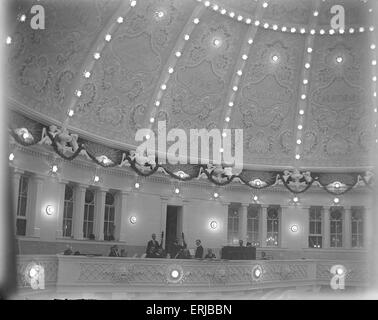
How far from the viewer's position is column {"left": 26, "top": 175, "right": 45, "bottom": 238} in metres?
16.9

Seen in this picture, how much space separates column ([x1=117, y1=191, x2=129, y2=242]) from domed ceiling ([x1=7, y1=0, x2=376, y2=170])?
203cm

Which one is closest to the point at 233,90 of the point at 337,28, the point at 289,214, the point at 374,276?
the point at 337,28

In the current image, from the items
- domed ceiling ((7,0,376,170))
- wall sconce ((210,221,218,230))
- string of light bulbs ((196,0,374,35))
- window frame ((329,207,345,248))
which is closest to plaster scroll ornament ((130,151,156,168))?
domed ceiling ((7,0,376,170))

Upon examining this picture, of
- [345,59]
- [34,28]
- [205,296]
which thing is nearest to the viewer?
[34,28]

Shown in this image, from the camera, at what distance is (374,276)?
13.1m

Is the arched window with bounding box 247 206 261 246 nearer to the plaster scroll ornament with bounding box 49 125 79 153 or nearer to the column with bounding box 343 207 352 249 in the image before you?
the column with bounding box 343 207 352 249

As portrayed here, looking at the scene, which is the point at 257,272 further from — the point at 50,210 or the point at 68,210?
the point at 50,210

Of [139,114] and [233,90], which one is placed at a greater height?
[233,90]

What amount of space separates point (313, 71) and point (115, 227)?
10593 mm

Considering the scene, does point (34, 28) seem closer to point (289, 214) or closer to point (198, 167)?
point (198, 167)

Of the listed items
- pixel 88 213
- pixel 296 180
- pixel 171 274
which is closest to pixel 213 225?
pixel 296 180

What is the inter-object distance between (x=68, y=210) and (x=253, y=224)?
9.08m

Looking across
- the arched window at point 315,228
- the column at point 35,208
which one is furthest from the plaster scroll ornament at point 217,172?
the column at point 35,208

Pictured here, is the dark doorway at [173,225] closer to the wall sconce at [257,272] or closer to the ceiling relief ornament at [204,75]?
the ceiling relief ornament at [204,75]
